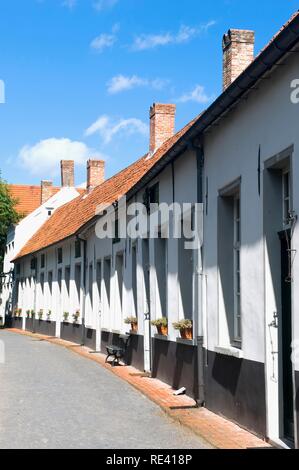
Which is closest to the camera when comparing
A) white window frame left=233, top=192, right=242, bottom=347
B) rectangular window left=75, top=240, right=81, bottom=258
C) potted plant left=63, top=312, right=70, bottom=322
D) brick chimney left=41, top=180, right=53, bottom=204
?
white window frame left=233, top=192, right=242, bottom=347

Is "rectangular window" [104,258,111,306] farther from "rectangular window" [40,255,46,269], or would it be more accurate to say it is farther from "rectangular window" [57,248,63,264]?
"rectangular window" [40,255,46,269]

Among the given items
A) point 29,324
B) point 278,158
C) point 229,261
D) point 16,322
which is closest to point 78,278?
point 29,324

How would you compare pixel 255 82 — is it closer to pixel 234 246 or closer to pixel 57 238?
pixel 234 246

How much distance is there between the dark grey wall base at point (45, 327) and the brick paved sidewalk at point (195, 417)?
14996mm

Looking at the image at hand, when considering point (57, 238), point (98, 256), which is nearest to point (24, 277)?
point (57, 238)

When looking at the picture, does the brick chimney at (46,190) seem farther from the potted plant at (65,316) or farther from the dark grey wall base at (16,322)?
the potted plant at (65,316)

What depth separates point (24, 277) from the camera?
3825 centimetres

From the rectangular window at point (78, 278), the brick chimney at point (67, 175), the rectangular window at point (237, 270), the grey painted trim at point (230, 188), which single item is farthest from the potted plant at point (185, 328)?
the brick chimney at point (67, 175)

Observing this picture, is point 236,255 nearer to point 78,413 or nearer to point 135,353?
point 78,413

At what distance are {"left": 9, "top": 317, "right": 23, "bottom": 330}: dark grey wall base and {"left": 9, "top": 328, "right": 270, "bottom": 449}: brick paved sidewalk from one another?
23.6 m

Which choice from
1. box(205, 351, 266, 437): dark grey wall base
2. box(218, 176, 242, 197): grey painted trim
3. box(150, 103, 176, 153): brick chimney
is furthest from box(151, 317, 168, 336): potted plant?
box(150, 103, 176, 153): brick chimney

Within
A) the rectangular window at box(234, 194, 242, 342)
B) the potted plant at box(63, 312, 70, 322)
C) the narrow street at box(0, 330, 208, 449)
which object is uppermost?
the rectangular window at box(234, 194, 242, 342)

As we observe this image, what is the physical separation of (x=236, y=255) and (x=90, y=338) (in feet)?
44.9

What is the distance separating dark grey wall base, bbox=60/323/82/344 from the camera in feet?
82.1
